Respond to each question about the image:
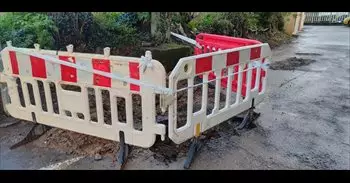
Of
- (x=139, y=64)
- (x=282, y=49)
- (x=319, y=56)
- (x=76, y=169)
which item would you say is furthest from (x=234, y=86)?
(x=282, y=49)

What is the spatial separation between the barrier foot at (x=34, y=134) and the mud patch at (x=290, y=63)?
236 inches

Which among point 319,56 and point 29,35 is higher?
point 29,35

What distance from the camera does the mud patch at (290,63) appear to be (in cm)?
787

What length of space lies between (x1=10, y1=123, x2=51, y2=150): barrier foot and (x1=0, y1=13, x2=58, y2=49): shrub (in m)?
1.51

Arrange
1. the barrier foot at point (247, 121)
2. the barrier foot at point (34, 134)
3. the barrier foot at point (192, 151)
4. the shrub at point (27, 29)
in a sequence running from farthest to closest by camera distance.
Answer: the shrub at point (27, 29) < the barrier foot at point (247, 121) < the barrier foot at point (34, 134) < the barrier foot at point (192, 151)

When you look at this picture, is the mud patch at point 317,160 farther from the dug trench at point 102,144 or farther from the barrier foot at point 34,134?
the barrier foot at point 34,134

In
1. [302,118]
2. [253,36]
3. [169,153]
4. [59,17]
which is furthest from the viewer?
[253,36]

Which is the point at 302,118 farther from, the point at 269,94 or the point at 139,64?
the point at 139,64

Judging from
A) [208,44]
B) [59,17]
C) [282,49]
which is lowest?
[282,49]

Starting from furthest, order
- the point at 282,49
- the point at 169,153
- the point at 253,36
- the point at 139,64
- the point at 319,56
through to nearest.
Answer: the point at 253,36, the point at 282,49, the point at 319,56, the point at 169,153, the point at 139,64

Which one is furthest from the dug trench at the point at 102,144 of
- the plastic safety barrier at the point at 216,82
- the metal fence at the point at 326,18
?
the metal fence at the point at 326,18
